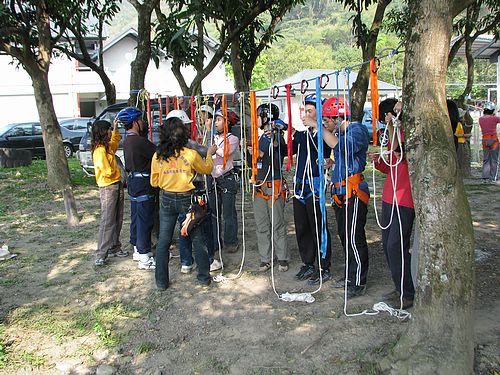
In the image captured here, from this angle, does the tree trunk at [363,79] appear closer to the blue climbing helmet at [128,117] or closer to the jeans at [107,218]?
the blue climbing helmet at [128,117]

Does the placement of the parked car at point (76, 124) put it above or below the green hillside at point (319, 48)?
below

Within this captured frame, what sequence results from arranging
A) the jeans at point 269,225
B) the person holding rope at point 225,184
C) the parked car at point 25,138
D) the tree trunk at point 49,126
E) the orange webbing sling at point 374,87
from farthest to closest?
the parked car at point 25,138 → the tree trunk at point 49,126 → the person holding rope at point 225,184 → the jeans at point 269,225 → the orange webbing sling at point 374,87

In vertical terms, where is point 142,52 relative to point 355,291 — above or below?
above

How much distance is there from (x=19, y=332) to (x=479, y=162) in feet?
42.7

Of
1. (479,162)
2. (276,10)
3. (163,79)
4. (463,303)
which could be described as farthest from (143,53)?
(163,79)

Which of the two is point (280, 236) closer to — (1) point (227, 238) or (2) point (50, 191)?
(1) point (227, 238)

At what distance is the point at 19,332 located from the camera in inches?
161

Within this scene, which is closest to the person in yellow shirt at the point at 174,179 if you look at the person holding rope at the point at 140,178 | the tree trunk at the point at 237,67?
the person holding rope at the point at 140,178

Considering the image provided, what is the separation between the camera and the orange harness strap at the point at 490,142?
10.2 metres

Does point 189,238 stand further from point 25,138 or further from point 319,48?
point 319,48

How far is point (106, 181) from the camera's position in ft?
18.4

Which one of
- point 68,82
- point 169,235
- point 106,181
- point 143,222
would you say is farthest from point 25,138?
point 169,235

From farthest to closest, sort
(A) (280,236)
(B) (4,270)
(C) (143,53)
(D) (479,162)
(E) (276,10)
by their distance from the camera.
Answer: (D) (479,162) → (E) (276,10) → (C) (143,53) → (B) (4,270) → (A) (280,236)

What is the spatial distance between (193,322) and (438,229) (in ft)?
6.95
